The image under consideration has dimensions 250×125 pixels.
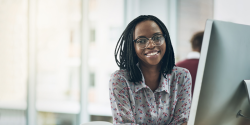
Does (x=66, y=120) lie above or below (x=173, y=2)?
below

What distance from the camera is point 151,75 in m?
1.06

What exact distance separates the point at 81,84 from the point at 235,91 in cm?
247

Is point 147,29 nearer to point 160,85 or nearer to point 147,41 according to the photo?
point 147,41

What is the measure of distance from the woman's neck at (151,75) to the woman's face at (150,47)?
0.33 ft

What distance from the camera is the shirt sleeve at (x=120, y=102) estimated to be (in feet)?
2.99

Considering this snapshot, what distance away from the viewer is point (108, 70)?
315cm

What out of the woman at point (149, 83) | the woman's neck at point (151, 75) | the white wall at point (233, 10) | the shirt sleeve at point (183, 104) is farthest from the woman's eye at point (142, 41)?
the white wall at point (233, 10)

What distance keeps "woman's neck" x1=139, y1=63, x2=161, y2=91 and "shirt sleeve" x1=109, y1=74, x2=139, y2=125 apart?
0.45 feet

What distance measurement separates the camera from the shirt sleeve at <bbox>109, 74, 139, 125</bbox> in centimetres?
91

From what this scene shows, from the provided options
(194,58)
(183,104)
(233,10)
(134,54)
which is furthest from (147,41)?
(233,10)

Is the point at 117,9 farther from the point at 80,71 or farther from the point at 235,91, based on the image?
the point at 235,91

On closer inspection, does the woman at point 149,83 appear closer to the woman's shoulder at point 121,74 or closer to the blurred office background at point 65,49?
the woman's shoulder at point 121,74

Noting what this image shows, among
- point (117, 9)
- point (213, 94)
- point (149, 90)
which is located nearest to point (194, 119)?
point (213, 94)

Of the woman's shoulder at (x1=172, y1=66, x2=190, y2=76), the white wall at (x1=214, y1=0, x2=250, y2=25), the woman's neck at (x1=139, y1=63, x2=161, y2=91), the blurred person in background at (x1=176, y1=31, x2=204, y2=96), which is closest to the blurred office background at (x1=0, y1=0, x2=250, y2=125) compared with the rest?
the white wall at (x1=214, y1=0, x2=250, y2=25)
